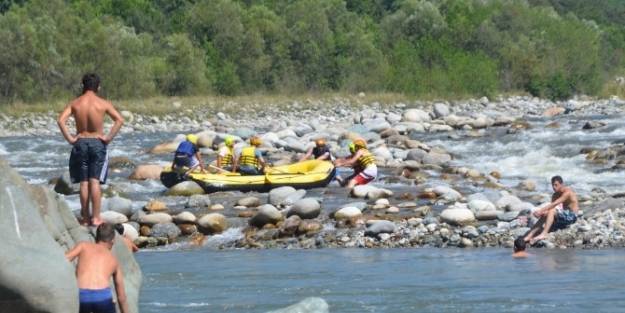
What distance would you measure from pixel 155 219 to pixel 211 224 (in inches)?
35.0

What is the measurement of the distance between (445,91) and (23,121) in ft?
73.6

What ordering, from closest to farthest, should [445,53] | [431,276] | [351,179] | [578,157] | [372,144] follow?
[431,276] → [351,179] → [578,157] → [372,144] → [445,53]

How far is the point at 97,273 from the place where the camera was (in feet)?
26.0

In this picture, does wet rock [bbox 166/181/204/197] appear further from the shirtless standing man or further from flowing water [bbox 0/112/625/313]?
the shirtless standing man

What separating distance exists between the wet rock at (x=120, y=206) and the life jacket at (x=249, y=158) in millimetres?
3393

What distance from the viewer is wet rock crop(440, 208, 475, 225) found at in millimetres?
17438

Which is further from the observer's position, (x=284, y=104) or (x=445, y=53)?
(x=445, y=53)

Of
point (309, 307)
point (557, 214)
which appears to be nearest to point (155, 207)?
point (557, 214)

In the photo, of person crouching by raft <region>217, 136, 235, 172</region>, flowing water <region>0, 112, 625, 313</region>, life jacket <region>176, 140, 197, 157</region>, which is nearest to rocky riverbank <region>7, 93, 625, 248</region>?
flowing water <region>0, 112, 625, 313</region>

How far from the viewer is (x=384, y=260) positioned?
15.3m

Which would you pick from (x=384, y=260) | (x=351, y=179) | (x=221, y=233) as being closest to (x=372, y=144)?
(x=351, y=179)

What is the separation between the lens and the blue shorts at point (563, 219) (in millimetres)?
16125

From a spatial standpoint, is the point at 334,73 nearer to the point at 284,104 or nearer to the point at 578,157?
the point at 284,104

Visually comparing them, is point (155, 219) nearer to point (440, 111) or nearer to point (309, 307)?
point (309, 307)
